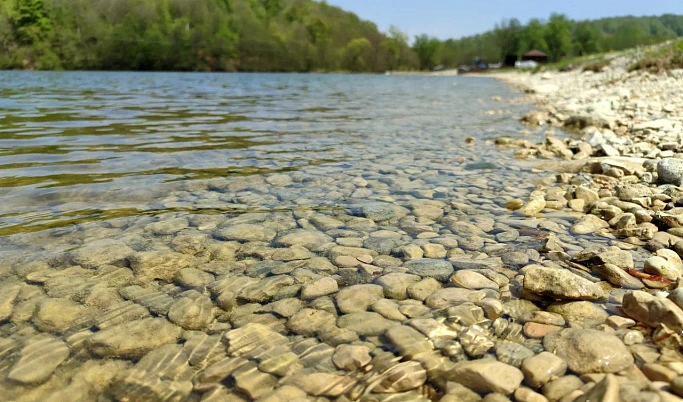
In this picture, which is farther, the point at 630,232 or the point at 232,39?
the point at 232,39

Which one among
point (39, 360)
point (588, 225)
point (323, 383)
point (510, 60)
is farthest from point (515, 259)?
point (510, 60)

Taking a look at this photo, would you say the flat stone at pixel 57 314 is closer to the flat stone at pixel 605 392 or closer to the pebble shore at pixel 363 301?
the pebble shore at pixel 363 301

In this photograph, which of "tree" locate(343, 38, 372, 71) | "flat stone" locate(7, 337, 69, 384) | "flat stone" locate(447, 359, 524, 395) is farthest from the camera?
"tree" locate(343, 38, 372, 71)

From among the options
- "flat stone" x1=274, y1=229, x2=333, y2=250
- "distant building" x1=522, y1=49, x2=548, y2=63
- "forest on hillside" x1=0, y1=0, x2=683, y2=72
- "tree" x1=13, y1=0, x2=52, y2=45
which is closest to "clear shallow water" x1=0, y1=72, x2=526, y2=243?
"flat stone" x1=274, y1=229, x2=333, y2=250

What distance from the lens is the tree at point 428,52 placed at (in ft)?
395

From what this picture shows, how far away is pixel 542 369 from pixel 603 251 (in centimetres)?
130

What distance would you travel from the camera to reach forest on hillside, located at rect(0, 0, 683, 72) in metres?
66.2

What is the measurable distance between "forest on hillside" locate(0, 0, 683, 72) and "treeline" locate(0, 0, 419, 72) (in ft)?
0.53

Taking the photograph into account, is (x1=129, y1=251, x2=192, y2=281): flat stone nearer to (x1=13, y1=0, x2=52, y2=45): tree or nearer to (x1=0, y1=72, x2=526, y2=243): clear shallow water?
(x1=0, y1=72, x2=526, y2=243): clear shallow water

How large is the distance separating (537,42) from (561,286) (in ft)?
371

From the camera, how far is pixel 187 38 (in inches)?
3300

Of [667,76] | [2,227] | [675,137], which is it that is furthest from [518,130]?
[667,76]

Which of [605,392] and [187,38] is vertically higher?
[187,38]

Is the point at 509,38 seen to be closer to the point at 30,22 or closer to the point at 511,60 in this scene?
the point at 511,60
